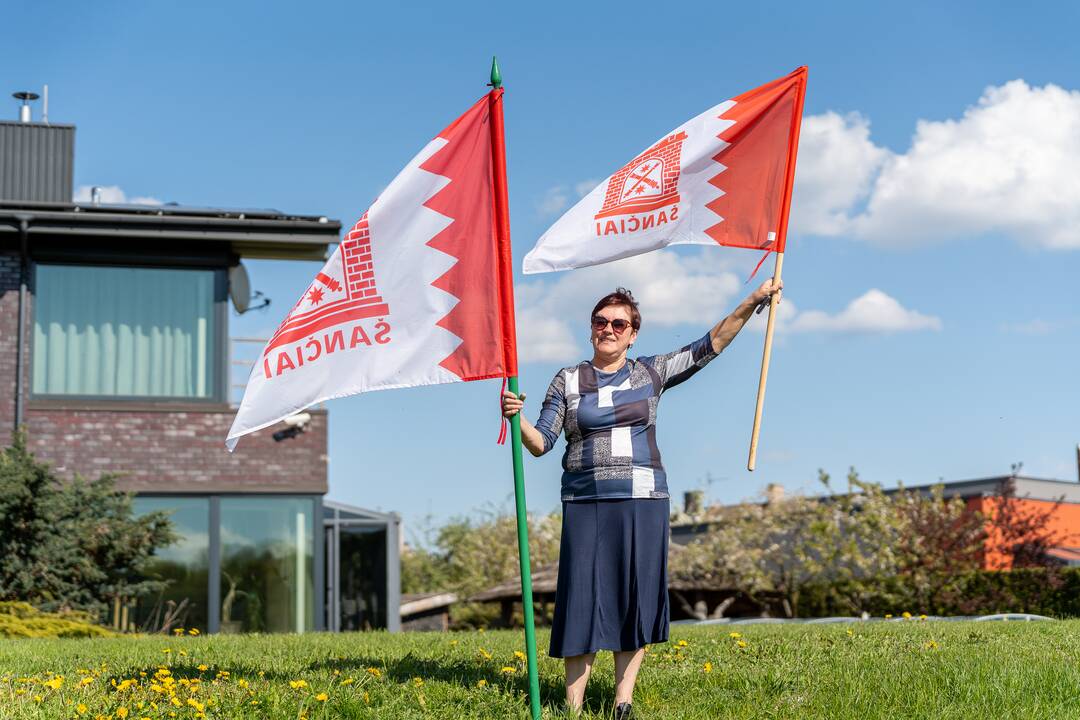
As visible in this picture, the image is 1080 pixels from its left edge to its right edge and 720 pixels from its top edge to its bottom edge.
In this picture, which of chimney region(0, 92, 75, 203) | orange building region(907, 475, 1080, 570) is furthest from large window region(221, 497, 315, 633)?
orange building region(907, 475, 1080, 570)

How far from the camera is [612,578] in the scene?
602 centimetres

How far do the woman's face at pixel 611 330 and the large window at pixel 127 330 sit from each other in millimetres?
14287

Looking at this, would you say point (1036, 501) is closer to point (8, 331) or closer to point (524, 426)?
point (8, 331)

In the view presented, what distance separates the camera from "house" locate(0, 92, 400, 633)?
18.7 metres

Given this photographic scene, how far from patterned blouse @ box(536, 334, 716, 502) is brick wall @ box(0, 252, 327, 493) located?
44.2 feet

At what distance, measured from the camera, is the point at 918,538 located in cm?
2534

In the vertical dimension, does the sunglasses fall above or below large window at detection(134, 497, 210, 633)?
above

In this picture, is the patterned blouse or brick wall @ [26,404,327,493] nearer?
the patterned blouse

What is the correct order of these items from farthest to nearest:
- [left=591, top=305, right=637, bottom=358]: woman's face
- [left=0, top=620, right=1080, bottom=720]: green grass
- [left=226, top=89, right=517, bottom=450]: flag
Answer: [left=226, top=89, right=517, bottom=450]: flag → [left=591, top=305, right=637, bottom=358]: woman's face → [left=0, top=620, right=1080, bottom=720]: green grass

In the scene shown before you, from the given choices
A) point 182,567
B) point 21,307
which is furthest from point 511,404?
point 21,307

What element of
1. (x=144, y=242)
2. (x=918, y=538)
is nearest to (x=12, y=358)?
(x=144, y=242)

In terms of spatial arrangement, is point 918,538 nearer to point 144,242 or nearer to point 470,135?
point 144,242

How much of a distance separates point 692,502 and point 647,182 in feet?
135

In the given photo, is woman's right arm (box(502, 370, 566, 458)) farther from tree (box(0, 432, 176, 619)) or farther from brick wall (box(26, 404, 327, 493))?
brick wall (box(26, 404, 327, 493))
